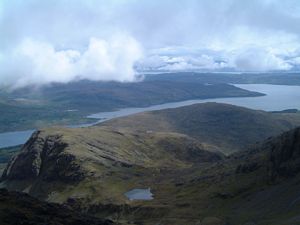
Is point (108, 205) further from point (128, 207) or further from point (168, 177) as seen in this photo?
point (168, 177)

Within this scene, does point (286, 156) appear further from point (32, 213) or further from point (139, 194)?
point (32, 213)

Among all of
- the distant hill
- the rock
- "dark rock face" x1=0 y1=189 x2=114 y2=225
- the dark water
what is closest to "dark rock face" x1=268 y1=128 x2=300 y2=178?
the distant hill

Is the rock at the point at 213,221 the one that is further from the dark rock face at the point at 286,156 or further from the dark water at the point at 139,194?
the dark water at the point at 139,194

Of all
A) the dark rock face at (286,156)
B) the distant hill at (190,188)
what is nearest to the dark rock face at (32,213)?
the distant hill at (190,188)

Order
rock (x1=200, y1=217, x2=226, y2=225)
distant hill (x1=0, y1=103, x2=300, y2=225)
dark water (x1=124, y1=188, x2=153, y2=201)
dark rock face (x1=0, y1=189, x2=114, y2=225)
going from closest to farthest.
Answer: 1. dark rock face (x1=0, y1=189, x2=114, y2=225)
2. rock (x1=200, y1=217, x2=226, y2=225)
3. distant hill (x1=0, y1=103, x2=300, y2=225)
4. dark water (x1=124, y1=188, x2=153, y2=201)

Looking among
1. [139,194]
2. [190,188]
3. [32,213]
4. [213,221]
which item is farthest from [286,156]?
[32,213]

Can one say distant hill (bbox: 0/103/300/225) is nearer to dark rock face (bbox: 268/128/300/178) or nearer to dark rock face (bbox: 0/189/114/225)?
dark rock face (bbox: 268/128/300/178)
